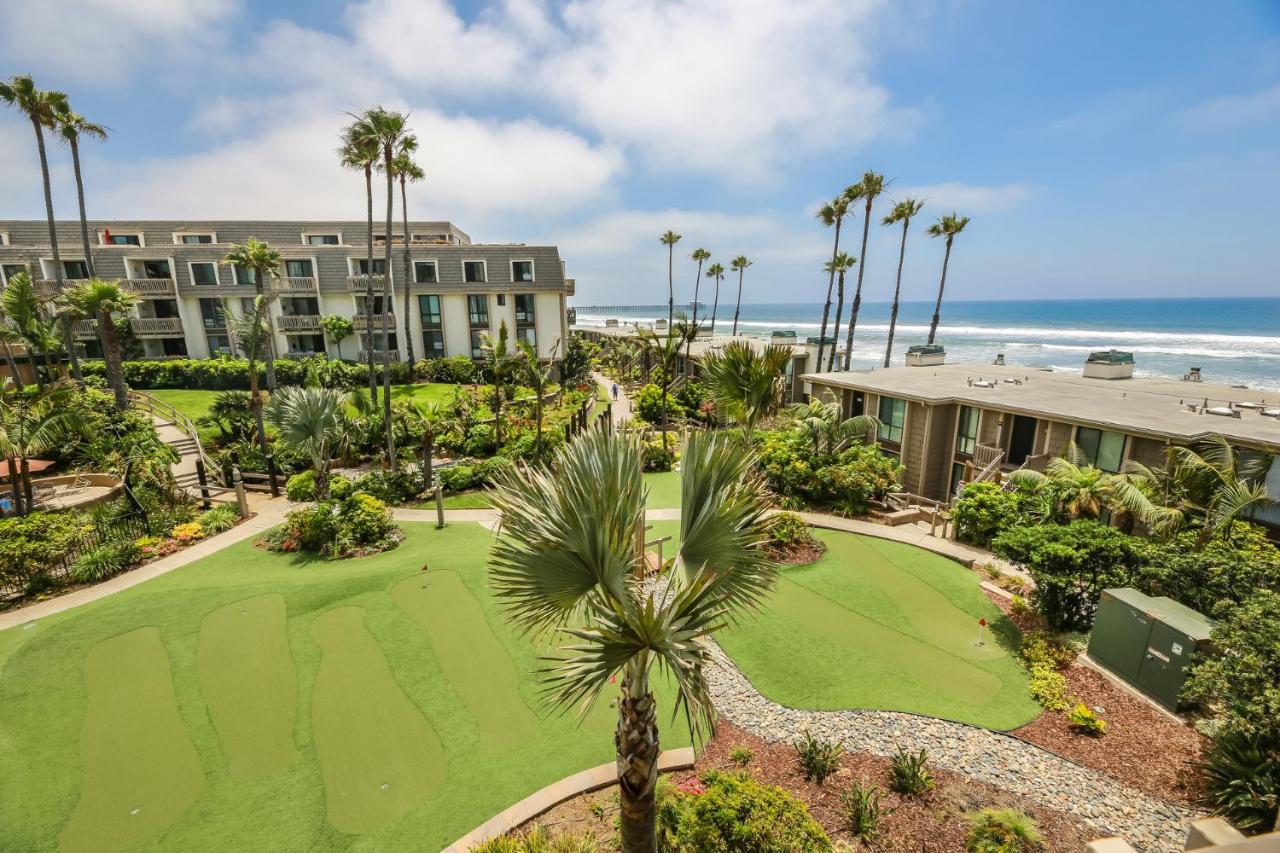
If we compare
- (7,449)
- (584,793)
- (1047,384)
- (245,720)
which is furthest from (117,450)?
(1047,384)

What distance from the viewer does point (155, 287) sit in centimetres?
3869

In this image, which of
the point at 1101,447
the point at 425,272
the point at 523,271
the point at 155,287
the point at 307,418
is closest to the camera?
the point at 1101,447

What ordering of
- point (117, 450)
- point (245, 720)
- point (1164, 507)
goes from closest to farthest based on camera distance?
point (245, 720) < point (1164, 507) < point (117, 450)

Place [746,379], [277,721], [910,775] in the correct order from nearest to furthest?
[910,775]
[277,721]
[746,379]

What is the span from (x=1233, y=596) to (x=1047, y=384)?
54.5 ft

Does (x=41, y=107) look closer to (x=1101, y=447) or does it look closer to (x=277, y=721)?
(x=277, y=721)

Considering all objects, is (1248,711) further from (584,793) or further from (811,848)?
(584,793)

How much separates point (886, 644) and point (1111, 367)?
77.0ft

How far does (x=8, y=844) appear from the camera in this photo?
675 cm

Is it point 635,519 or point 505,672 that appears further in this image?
point 505,672

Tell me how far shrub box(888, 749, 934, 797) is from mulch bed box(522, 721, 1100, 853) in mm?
100

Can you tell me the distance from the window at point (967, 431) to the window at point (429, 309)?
36786 mm

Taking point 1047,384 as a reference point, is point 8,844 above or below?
below

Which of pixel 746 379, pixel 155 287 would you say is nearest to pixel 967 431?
pixel 746 379
